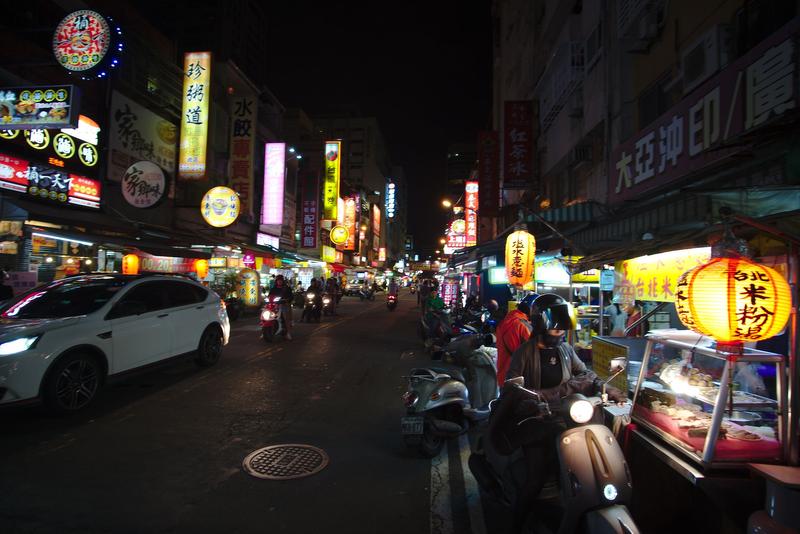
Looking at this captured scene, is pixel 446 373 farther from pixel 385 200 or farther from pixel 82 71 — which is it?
pixel 385 200

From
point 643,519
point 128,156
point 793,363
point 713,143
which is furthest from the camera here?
point 128,156

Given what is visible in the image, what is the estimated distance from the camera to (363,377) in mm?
9055

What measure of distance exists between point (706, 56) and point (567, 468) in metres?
7.54

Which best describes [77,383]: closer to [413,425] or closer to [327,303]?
[413,425]

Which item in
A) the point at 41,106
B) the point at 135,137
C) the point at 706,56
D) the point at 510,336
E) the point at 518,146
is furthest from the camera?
the point at 135,137

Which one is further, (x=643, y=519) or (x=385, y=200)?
(x=385, y=200)

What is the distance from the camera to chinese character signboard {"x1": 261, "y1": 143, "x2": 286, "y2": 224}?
27.6m

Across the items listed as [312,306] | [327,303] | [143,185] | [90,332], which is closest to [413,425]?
[90,332]

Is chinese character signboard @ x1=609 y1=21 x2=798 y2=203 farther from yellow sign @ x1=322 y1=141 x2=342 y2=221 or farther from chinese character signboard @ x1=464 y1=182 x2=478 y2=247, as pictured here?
yellow sign @ x1=322 y1=141 x2=342 y2=221

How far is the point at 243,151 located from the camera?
23578mm

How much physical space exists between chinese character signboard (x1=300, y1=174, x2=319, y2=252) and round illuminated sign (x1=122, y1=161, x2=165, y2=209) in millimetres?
21486

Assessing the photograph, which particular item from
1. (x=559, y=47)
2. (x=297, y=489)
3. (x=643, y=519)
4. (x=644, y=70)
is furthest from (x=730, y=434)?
(x=559, y=47)

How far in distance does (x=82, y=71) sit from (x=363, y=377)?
10.3 metres

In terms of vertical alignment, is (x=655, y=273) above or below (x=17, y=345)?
above
